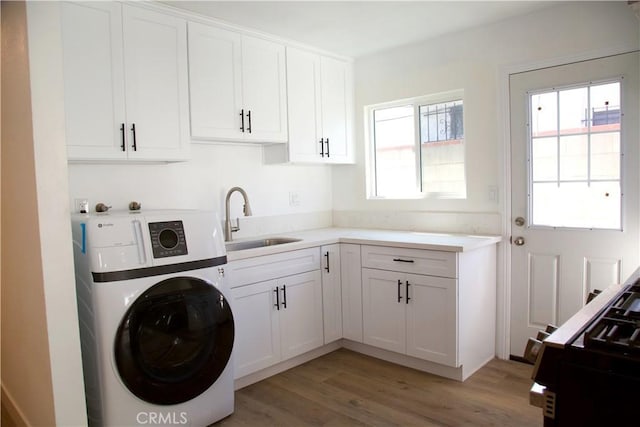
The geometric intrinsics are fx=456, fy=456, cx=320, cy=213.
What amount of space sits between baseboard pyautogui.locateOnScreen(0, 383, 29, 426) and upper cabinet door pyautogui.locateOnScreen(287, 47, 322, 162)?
2.26 m

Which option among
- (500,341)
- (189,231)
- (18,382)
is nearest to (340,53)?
(189,231)

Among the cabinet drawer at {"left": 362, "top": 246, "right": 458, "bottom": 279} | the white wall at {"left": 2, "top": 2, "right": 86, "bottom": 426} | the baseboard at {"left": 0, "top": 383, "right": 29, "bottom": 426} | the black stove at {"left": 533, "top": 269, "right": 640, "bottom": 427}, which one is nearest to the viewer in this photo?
the black stove at {"left": 533, "top": 269, "right": 640, "bottom": 427}

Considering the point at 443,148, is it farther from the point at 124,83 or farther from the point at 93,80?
the point at 93,80

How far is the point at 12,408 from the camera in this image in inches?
103

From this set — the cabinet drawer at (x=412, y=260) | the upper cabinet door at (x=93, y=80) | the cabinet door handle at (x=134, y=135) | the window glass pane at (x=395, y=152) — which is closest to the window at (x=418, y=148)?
the window glass pane at (x=395, y=152)

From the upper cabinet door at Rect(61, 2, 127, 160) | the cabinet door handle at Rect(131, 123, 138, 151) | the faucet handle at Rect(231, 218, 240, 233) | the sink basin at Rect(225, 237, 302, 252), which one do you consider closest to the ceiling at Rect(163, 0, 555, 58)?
the upper cabinet door at Rect(61, 2, 127, 160)

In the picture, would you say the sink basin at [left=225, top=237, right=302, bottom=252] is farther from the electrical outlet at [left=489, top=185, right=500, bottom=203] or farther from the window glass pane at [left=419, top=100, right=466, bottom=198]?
the electrical outlet at [left=489, top=185, right=500, bottom=203]

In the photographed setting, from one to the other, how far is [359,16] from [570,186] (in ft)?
5.66

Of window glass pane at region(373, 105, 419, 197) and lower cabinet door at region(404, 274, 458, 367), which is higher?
window glass pane at region(373, 105, 419, 197)

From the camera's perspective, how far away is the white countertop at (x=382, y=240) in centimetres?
277

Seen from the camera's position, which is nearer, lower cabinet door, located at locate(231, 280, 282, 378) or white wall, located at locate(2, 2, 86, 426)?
white wall, located at locate(2, 2, 86, 426)

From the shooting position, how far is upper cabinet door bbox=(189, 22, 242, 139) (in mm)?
2836

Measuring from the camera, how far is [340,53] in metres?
3.74

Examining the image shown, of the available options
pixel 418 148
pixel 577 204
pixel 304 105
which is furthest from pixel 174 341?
pixel 577 204
